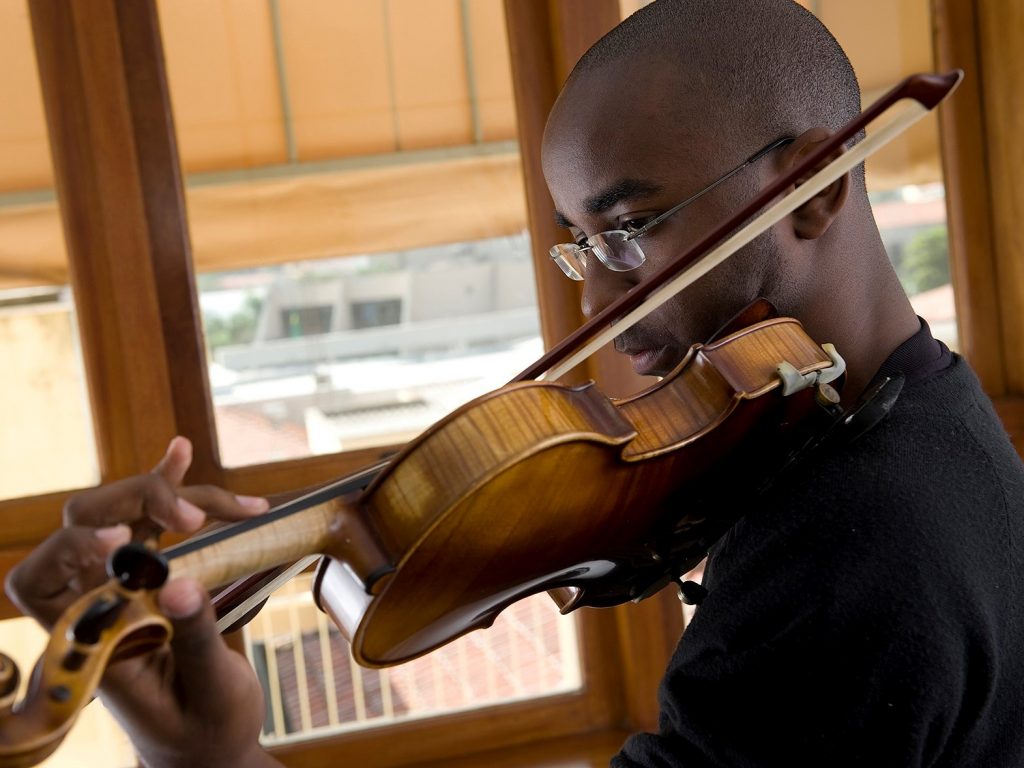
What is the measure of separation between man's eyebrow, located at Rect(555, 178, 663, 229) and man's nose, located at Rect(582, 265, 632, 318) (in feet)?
0.20

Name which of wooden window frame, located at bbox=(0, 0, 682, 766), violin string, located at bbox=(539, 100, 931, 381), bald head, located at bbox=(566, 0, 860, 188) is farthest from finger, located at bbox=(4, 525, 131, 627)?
wooden window frame, located at bbox=(0, 0, 682, 766)

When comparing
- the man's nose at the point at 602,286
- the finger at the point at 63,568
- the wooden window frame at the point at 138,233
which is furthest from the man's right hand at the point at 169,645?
the wooden window frame at the point at 138,233

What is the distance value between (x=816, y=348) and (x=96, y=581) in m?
0.54

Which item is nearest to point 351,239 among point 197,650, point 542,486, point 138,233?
point 138,233

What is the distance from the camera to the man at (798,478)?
71 centimetres

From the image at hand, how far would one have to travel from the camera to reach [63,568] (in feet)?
2.19

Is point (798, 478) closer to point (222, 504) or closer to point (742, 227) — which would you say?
point (742, 227)

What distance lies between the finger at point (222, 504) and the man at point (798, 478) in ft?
0.29

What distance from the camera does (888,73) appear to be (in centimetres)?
249

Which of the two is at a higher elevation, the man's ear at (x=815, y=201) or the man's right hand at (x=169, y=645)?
the man's ear at (x=815, y=201)

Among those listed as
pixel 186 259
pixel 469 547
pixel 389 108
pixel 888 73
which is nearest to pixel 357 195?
pixel 389 108

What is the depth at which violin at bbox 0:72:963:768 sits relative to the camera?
69 cm

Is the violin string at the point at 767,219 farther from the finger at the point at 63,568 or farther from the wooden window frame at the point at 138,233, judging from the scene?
the wooden window frame at the point at 138,233

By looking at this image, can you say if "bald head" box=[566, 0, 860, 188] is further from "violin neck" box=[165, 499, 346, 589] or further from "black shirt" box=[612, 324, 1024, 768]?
"violin neck" box=[165, 499, 346, 589]
